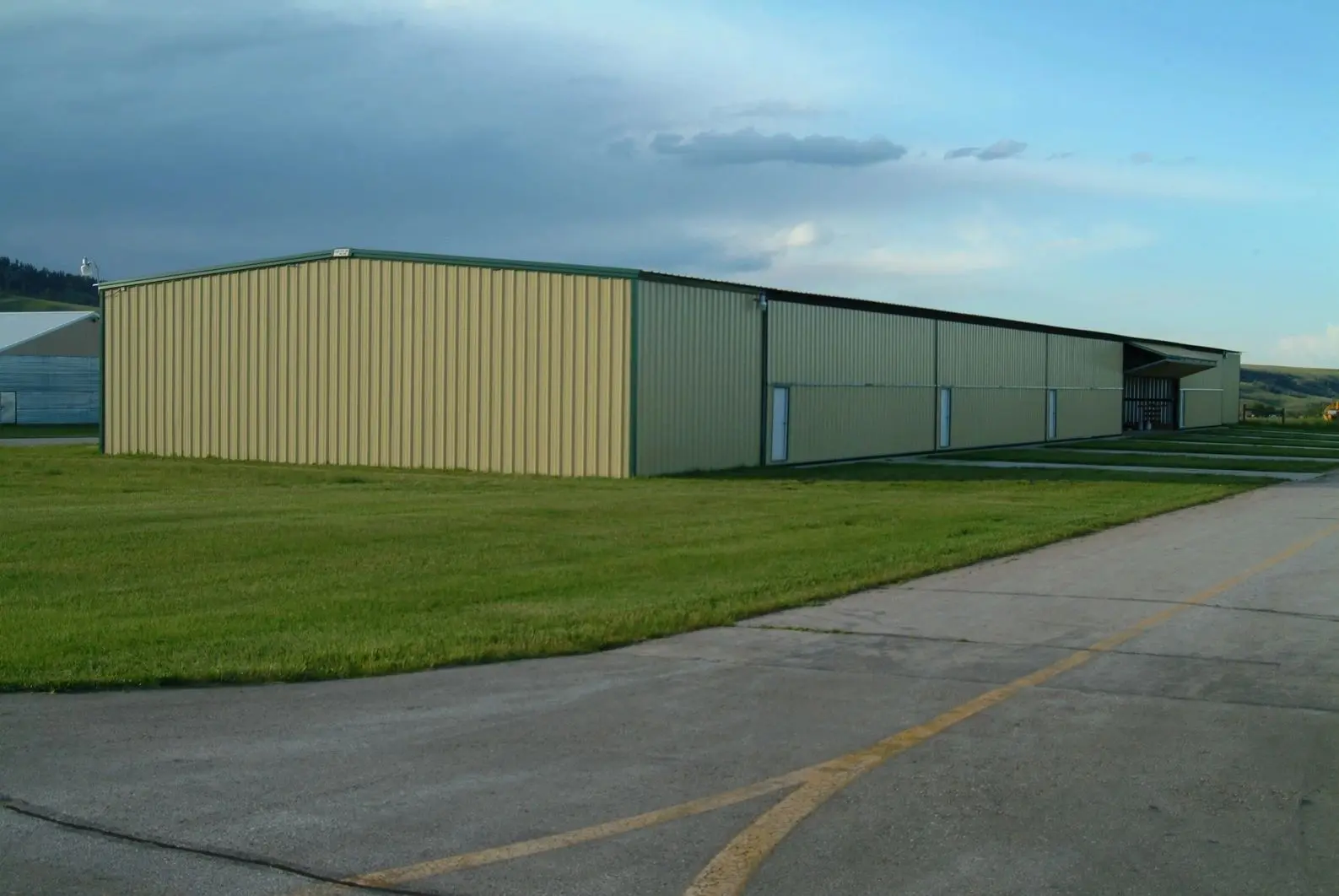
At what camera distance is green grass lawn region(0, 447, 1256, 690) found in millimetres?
10055

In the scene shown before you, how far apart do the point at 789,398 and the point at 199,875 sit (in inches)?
1182

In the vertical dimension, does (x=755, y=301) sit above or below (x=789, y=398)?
above

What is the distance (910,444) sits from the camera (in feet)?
135

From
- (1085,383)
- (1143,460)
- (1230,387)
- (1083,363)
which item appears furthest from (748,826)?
(1230,387)

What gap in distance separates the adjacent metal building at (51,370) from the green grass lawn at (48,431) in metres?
1.25

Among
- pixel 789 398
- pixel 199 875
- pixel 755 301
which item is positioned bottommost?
pixel 199 875

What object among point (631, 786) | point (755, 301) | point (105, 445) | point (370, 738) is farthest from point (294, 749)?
point (105, 445)

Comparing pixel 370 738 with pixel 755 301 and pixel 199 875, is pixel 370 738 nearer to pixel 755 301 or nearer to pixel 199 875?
pixel 199 875

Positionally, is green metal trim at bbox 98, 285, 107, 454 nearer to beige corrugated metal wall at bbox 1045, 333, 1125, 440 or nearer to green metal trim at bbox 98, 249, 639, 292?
green metal trim at bbox 98, 249, 639, 292

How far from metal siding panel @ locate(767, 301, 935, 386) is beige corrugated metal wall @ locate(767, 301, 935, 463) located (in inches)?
0.9

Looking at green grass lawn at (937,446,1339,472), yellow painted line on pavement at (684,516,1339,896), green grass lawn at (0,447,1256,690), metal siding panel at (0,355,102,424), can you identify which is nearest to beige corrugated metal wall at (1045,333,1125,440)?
green grass lawn at (937,446,1339,472)

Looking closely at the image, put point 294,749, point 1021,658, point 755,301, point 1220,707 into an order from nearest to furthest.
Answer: point 294,749
point 1220,707
point 1021,658
point 755,301

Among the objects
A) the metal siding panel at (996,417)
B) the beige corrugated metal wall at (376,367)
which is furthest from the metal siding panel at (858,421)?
the beige corrugated metal wall at (376,367)

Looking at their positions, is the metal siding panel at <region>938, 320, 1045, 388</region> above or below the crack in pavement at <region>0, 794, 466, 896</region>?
above
